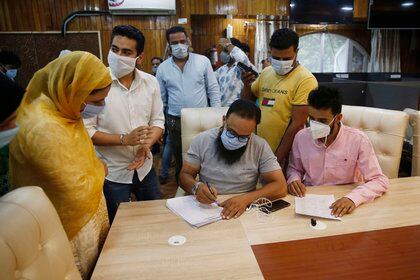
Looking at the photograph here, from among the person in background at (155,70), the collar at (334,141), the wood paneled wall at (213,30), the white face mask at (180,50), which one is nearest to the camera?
the collar at (334,141)

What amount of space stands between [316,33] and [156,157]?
181 inches

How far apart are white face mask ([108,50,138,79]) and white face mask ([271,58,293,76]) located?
3.01 ft

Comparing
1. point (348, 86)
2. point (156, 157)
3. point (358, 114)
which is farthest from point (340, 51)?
point (358, 114)

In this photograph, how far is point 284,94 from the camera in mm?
2023

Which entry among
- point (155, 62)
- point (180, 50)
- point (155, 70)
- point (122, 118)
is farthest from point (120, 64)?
point (155, 62)

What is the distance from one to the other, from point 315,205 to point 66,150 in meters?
1.10

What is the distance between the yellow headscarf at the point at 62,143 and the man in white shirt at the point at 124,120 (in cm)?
47

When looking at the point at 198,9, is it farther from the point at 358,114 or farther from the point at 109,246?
the point at 109,246

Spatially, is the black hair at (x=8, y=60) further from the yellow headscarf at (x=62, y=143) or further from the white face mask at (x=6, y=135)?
the white face mask at (x=6, y=135)

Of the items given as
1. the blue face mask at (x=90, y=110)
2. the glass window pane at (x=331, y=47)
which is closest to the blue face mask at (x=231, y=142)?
the blue face mask at (x=90, y=110)

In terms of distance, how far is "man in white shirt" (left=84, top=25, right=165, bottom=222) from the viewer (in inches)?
67.2

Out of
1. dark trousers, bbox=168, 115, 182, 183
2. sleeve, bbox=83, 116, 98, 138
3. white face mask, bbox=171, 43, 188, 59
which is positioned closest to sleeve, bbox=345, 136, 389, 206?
sleeve, bbox=83, 116, 98, 138

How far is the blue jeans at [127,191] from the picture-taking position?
70.2 inches

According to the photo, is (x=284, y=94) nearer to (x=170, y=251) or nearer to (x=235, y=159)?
(x=235, y=159)
